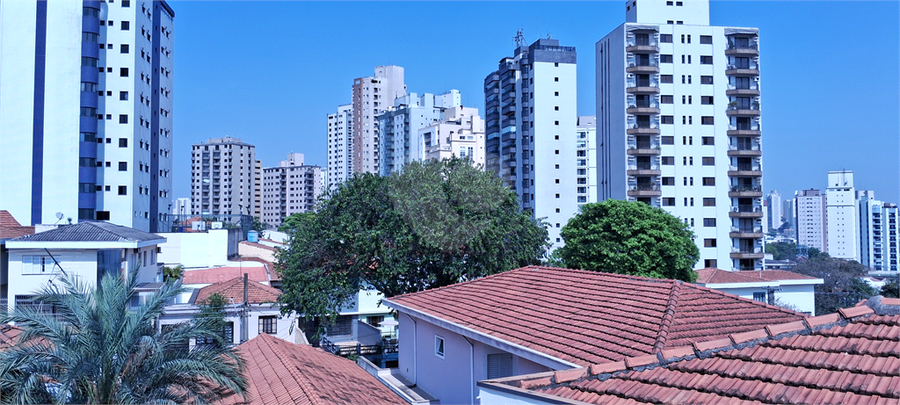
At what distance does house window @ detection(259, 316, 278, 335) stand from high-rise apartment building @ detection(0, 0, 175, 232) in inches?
1123

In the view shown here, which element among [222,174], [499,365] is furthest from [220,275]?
[222,174]

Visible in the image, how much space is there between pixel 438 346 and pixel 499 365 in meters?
2.83

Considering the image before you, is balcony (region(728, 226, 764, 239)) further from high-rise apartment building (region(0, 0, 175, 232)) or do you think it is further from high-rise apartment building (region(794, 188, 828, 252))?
high-rise apartment building (region(794, 188, 828, 252))

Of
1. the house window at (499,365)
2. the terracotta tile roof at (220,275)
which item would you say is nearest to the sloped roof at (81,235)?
the terracotta tile roof at (220,275)

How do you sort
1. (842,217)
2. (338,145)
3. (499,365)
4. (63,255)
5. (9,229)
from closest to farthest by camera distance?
1. (499,365)
2. (63,255)
3. (9,229)
4. (842,217)
5. (338,145)

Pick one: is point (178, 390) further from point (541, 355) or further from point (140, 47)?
point (140, 47)

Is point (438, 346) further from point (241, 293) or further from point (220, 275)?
point (220, 275)

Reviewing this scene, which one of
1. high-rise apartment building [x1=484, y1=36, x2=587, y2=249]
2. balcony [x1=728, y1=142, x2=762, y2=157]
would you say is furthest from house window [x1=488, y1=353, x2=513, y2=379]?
high-rise apartment building [x1=484, y1=36, x2=587, y2=249]

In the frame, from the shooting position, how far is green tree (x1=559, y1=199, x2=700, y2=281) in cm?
3703

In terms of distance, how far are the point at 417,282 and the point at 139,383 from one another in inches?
704

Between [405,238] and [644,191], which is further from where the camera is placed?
[644,191]

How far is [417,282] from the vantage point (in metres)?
27.3

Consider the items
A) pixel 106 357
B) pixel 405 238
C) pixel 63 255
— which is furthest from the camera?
pixel 63 255

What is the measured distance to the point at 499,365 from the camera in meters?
13.8
